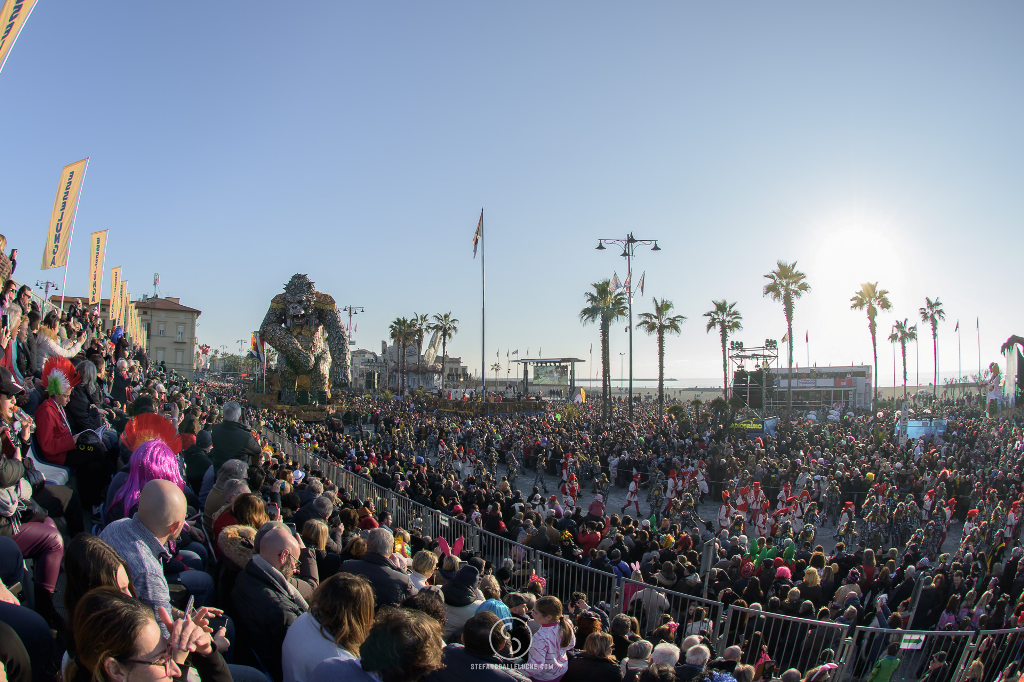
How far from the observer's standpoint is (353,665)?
7.45 feet

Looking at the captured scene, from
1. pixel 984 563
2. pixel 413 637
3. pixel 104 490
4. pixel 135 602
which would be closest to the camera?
pixel 135 602

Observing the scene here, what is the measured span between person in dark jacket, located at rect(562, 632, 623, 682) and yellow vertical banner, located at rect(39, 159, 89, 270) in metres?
14.5

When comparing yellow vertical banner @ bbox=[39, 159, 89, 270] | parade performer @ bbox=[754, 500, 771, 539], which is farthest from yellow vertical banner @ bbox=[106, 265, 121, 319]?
parade performer @ bbox=[754, 500, 771, 539]

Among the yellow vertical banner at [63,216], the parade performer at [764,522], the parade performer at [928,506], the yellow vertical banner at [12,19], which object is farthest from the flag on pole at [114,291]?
the parade performer at [928,506]

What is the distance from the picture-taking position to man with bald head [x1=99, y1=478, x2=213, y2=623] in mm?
2701

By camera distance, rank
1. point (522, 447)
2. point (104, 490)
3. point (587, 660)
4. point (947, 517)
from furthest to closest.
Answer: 1. point (522, 447)
2. point (947, 517)
3. point (104, 490)
4. point (587, 660)

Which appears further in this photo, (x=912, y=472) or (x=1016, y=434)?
(x=1016, y=434)

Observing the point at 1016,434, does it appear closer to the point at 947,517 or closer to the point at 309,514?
the point at 947,517

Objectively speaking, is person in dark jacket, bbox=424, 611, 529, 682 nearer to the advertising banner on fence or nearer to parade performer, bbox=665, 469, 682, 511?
parade performer, bbox=665, 469, 682, 511

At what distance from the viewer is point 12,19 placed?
760 centimetres

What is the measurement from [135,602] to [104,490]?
3.82m

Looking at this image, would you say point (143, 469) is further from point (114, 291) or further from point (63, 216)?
point (114, 291)

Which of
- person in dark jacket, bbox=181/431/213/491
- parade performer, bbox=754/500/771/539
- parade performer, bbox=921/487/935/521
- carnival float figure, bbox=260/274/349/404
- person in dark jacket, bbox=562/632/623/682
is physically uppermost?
carnival float figure, bbox=260/274/349/404

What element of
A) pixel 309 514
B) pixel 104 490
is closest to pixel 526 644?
pixel 309 514
